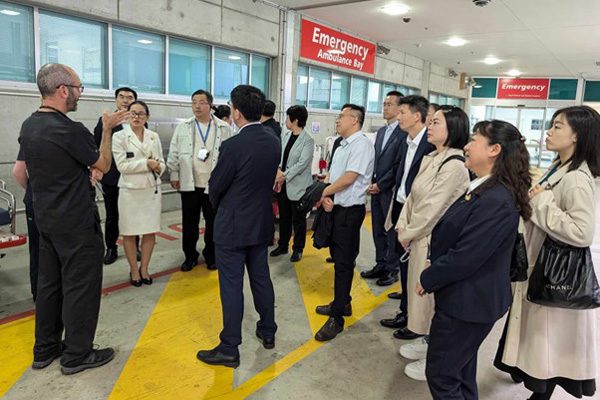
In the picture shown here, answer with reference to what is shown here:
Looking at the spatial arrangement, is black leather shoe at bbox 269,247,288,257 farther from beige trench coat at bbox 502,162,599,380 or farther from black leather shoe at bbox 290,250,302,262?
beige trench coat at bbox 502,162,599,380

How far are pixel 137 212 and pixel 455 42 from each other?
8.80 m

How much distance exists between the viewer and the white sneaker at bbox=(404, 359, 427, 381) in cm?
245

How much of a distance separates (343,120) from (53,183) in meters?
1.78

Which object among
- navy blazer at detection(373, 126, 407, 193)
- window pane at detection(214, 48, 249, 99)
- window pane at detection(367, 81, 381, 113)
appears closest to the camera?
navy blazer at detection(373, 126, 407, 193)

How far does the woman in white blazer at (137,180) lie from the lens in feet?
11.0

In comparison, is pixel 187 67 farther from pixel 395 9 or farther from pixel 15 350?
pixel 15 350

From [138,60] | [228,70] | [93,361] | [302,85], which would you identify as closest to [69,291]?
[93,361]

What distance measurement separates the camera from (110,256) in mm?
4066

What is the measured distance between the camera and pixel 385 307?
3.44 meters

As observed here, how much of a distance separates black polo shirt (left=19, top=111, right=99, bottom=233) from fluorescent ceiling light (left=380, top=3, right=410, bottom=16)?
20.4 ft

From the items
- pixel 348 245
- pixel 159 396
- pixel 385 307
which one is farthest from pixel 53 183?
pixel 385 307

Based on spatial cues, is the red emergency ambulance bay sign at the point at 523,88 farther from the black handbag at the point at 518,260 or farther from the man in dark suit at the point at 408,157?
the black handbag at the point at 518,260

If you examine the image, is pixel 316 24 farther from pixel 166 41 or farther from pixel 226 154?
pixel 226 154

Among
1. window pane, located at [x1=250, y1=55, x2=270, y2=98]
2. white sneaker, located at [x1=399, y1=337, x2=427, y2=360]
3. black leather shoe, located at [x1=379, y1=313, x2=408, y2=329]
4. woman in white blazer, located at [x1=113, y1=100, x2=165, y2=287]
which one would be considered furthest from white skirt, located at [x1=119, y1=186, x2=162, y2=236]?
window pane, located at [x1=250, y1=55, x2=270, y2=98]
